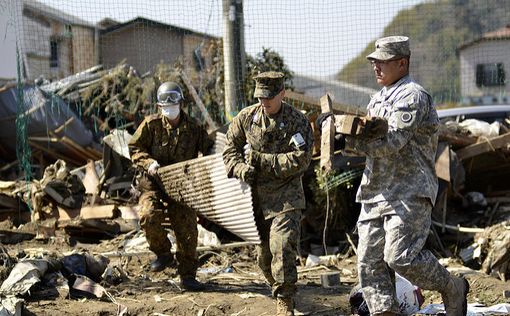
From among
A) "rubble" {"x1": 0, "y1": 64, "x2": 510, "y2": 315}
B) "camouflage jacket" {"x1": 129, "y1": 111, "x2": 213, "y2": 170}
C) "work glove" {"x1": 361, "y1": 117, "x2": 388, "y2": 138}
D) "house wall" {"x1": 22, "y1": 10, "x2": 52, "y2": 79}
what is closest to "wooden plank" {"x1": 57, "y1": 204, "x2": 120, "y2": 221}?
"rubble" {"x1": 0, "y1": 64, "x2": 510, "y2": 315}

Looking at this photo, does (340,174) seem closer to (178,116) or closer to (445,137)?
(445,137)

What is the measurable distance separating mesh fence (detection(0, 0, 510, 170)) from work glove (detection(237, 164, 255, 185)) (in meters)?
3.27

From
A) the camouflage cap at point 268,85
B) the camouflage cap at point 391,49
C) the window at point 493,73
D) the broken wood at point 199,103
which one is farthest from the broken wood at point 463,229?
the camouflage cap at point 391,49

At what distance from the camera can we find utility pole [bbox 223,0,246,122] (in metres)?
9.95

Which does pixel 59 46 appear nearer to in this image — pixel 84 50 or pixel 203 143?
pixel 84 50

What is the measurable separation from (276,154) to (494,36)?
585 cm

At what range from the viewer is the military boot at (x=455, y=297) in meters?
5.24

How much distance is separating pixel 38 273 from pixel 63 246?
8.20 feet

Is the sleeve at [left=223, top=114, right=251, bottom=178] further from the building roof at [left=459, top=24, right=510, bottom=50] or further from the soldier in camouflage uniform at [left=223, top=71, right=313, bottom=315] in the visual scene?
the building roof at [left=459, top=24, right=510, bottom=50]

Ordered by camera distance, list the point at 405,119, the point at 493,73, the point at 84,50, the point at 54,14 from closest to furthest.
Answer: the point at 405,119 → the point at 493,73 → the point at 54,14 → the point at 84,50

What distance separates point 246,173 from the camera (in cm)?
625

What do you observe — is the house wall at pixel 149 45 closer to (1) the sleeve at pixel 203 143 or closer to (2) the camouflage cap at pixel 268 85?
(1) the sleeve at pixel 203 143

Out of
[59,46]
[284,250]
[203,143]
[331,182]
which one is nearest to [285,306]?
[284,250]

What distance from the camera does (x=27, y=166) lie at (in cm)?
991
